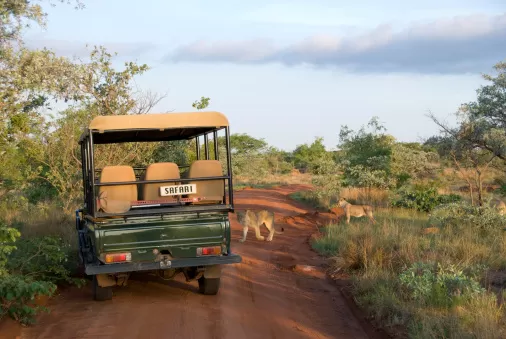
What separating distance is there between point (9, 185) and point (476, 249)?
11.1m

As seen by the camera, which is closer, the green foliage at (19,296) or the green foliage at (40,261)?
the green foliage at (19,296)

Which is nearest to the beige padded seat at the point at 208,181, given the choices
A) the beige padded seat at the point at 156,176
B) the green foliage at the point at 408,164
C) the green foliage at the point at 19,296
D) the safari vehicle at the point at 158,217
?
the safari vehicle at the point at 158,217

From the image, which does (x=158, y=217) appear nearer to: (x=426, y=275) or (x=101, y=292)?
(x=101, y=292)

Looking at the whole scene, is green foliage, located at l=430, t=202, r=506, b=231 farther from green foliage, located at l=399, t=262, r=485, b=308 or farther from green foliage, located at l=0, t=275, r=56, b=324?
green foliage, located at l=0, t=275, r=56, b=324

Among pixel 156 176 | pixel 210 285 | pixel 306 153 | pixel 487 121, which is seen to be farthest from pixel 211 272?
pixel 306 153

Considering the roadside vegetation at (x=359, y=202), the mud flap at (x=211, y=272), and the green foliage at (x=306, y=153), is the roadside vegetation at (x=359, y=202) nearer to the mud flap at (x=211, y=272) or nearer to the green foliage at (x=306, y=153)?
the mud flap at (x=211, y=272)

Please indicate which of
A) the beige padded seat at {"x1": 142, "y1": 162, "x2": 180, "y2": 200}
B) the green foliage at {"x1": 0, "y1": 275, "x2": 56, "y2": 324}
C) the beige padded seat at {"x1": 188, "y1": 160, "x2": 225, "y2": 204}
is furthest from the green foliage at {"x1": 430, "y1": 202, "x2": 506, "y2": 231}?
the green foliage at {"x1": 0, "y1": 275, "x2": 56, "y2": 324}

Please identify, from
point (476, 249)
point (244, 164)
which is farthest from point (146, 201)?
point (244, 164)

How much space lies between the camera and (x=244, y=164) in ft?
154

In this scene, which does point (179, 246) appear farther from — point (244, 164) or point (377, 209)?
point (244, 164)

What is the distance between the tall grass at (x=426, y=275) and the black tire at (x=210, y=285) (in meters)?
1.97

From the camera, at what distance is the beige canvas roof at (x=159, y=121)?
8.21m

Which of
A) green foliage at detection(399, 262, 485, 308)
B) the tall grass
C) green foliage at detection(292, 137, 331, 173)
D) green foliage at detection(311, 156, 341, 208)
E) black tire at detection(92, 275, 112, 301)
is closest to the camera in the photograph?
the tall grass

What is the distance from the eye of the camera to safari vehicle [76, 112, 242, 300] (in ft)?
26.7
